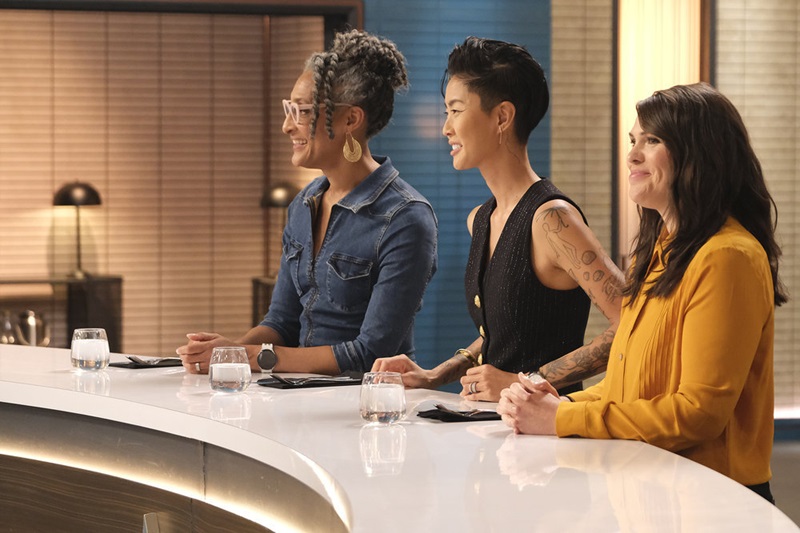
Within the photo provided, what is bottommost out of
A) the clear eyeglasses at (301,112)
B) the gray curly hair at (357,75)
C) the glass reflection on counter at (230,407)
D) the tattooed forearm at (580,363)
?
the glass reflection on counter at (230,407)

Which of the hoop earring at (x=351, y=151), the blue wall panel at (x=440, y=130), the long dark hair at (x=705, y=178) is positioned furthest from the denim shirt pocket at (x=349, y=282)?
the blue wall panel at (x=440, y=130)

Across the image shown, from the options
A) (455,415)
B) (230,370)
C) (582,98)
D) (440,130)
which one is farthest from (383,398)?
(582,98)

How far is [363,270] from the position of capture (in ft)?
9.48

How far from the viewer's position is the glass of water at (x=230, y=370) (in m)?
2.25

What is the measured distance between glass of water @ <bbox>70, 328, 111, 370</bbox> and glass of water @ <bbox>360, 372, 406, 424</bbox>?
3.01ft

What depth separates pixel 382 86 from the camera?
3068 millimetres

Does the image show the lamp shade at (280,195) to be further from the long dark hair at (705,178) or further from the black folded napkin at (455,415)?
the long dark hair at (705,178)

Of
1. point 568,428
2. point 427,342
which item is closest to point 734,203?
point 568,428

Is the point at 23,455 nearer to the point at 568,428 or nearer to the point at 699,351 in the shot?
the point at 568,428

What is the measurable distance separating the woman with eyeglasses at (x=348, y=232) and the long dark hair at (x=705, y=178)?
1024mm

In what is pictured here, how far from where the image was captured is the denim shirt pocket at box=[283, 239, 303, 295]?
308 centimetres

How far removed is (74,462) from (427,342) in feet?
12.1

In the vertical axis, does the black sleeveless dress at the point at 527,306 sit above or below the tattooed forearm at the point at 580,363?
above

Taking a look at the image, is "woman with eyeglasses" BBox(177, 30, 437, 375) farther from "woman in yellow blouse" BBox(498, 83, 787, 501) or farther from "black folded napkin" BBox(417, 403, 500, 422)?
"woman in yellow blouse" BBox(498, 83, 787, 501)
